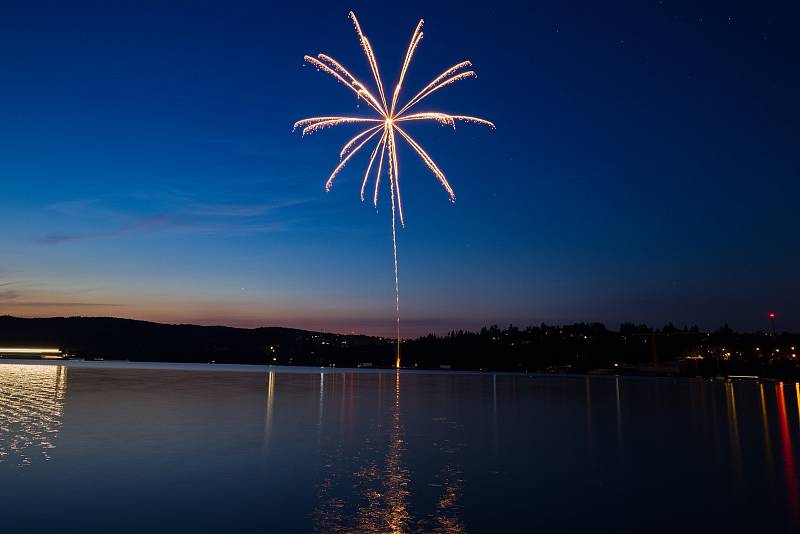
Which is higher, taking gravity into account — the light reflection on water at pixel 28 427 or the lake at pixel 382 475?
the light reflection on water at pixel 28 427

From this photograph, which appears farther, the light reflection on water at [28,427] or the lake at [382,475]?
the light reflection on water at [28,427]

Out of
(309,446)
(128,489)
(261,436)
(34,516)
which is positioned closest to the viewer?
(34,516)

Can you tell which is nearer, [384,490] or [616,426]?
[384,490]

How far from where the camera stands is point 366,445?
25.4 metres

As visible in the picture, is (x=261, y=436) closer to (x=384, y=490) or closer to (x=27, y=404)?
(x=384, y=490)

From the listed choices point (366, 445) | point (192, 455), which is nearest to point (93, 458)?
point (192, 455)

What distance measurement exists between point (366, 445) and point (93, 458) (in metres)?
10.5

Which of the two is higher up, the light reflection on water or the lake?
the light reflection on water

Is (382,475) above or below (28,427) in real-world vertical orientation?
below

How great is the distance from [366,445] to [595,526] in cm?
1328

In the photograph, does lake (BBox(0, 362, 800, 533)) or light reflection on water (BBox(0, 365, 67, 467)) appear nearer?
lake (BBox(0, 362, 800, 533))

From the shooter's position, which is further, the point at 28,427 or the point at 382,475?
the point at 28,427

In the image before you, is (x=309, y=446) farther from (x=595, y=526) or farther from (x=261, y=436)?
(x=595, y=526)

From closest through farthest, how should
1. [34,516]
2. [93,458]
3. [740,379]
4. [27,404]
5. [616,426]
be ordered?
[34,516], [93,458], [616,426], [27,404], [740,379]
